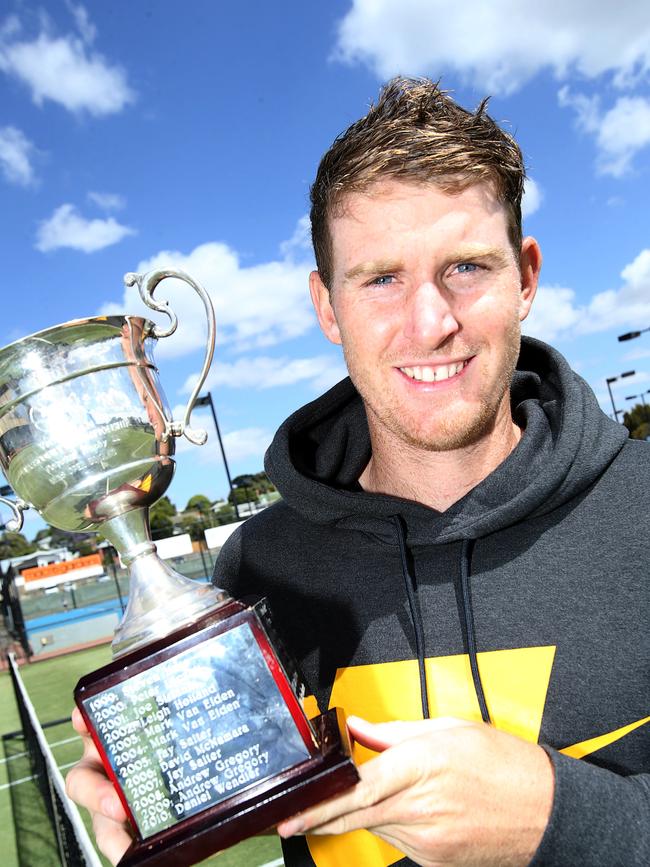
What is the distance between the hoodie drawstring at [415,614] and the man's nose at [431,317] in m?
0.51

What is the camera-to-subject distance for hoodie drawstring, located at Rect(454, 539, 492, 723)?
5.88 ft

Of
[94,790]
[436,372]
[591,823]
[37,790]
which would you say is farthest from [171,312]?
[37,790]

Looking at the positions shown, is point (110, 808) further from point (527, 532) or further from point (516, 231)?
point (516, 231)

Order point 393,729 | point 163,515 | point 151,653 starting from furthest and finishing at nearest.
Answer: point 163,515 → point 151,653 → point 393,729

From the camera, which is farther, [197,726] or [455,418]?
[455,418]

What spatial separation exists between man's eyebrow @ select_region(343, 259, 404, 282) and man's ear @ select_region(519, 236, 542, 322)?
41 cm

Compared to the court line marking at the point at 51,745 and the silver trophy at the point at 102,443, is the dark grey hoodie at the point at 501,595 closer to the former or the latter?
the silver trophy at the point at 102,443

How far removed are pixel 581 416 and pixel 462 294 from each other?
0.46 m

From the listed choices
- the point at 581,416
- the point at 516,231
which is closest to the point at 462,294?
the point at 516,231

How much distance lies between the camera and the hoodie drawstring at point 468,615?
1791 millimetres

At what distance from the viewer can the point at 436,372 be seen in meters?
1.92

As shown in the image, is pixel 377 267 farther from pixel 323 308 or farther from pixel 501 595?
pixel 501 595

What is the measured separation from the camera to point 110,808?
1.47 meters

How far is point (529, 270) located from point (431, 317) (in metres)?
0.51
